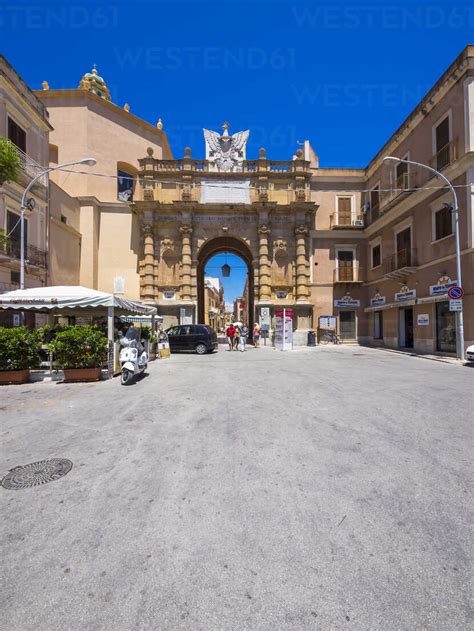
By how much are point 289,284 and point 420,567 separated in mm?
24091

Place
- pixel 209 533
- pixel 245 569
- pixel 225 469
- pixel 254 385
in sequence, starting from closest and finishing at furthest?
1. pixel 245 569
2. pixel 209 533
3. pixel 225 469
4. pixel 254 385

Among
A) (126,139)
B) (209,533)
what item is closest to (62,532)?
(209,533)

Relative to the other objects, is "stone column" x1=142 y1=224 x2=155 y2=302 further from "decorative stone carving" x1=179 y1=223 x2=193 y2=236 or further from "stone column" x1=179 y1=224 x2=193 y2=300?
"decorative stone carving" x1=179 y1=223 x2=193 y2=236

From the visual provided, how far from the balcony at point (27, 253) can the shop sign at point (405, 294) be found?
73.1ft

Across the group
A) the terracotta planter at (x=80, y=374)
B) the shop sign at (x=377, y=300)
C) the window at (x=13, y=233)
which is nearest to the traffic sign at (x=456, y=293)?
the shop sign at (x=377, y=300)

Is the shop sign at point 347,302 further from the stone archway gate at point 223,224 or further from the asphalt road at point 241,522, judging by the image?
the asphalt road at point 241,522

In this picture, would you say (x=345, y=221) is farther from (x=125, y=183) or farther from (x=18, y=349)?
(x=18, y=349)

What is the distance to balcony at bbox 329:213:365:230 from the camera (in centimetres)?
2589

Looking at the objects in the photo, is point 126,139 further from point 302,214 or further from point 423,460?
point 423,460

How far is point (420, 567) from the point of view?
2203 mm

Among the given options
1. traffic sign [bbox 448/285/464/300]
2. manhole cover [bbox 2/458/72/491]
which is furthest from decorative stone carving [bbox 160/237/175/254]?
manhole cover [bbox 2/458/72/491]

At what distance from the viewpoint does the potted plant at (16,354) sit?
9.21m

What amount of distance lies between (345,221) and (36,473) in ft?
90.4

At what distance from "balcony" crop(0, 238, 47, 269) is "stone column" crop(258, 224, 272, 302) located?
15.2 metres
